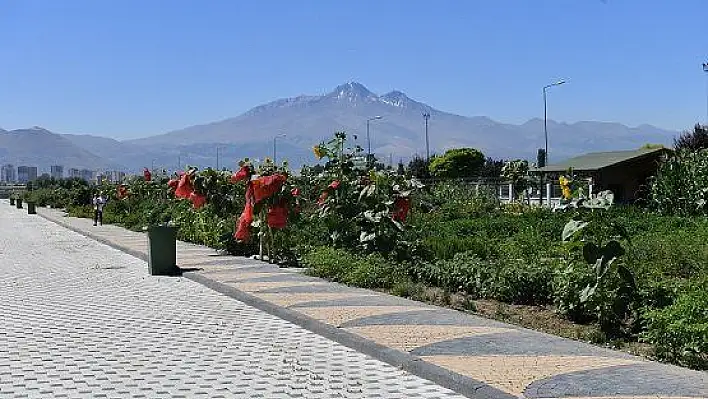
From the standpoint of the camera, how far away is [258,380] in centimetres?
861

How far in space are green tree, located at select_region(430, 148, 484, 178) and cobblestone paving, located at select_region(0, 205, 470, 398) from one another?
75.9m

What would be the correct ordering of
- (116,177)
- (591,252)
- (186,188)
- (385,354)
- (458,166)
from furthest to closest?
1. (458,166)
2. (116,177)
3. (186,188)
4. (591,252)
5. (385,354)

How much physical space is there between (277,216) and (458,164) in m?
75.5

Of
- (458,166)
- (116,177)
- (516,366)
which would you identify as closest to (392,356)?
(516,366)

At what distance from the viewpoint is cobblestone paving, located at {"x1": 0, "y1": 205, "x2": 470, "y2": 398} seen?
828 cm

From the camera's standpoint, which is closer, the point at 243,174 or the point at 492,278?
the point at 492,278

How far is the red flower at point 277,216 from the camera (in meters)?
18.7

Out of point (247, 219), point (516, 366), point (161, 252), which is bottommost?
point (516, 366)

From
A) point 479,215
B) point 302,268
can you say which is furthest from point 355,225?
point 479,215

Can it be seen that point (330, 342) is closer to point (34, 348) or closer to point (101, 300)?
point (34, 348)

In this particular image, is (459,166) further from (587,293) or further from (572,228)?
(587,293)

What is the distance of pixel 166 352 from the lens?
10078 millimetres

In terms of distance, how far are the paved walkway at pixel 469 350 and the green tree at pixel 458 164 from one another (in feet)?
254

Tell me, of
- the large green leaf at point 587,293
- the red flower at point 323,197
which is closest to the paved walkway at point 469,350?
the large green leaf at point 587,293
